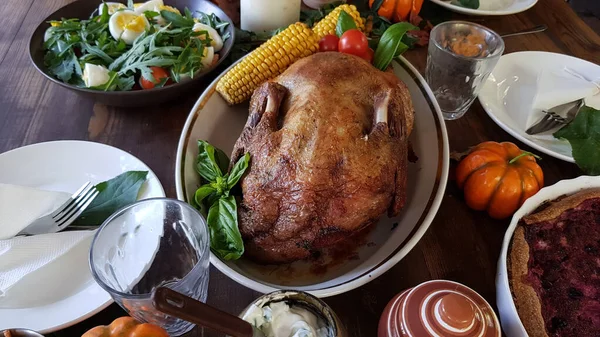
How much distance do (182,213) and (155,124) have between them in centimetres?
60

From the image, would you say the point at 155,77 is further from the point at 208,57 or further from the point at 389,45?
the point at 389,45

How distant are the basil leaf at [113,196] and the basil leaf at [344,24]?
0.81 m

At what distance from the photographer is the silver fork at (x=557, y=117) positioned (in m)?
1.30

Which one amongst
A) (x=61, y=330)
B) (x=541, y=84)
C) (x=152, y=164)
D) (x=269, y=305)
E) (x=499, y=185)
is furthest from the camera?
(x=541, y=84)

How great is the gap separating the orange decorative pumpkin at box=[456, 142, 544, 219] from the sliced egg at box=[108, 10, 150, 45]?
1160 mm

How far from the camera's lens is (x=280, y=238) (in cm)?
92

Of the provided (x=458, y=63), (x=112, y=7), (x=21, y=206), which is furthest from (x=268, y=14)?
(x=21, y=206)

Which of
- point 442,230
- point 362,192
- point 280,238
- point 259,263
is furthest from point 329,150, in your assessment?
point 442,230

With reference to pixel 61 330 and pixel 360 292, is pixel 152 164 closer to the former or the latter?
pixel 61 330

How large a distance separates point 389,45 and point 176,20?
76cm

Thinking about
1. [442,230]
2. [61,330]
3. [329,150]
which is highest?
[329,150]

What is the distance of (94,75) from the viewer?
1296 mm

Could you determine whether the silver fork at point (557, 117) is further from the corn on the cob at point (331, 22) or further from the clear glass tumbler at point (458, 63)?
the corn on the cob at point (331, 22)

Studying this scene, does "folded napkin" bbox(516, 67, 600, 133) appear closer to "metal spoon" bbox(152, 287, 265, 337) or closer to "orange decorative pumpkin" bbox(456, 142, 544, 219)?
"orange decorative pumpkin" bbox(456, 142, 544, 219)
